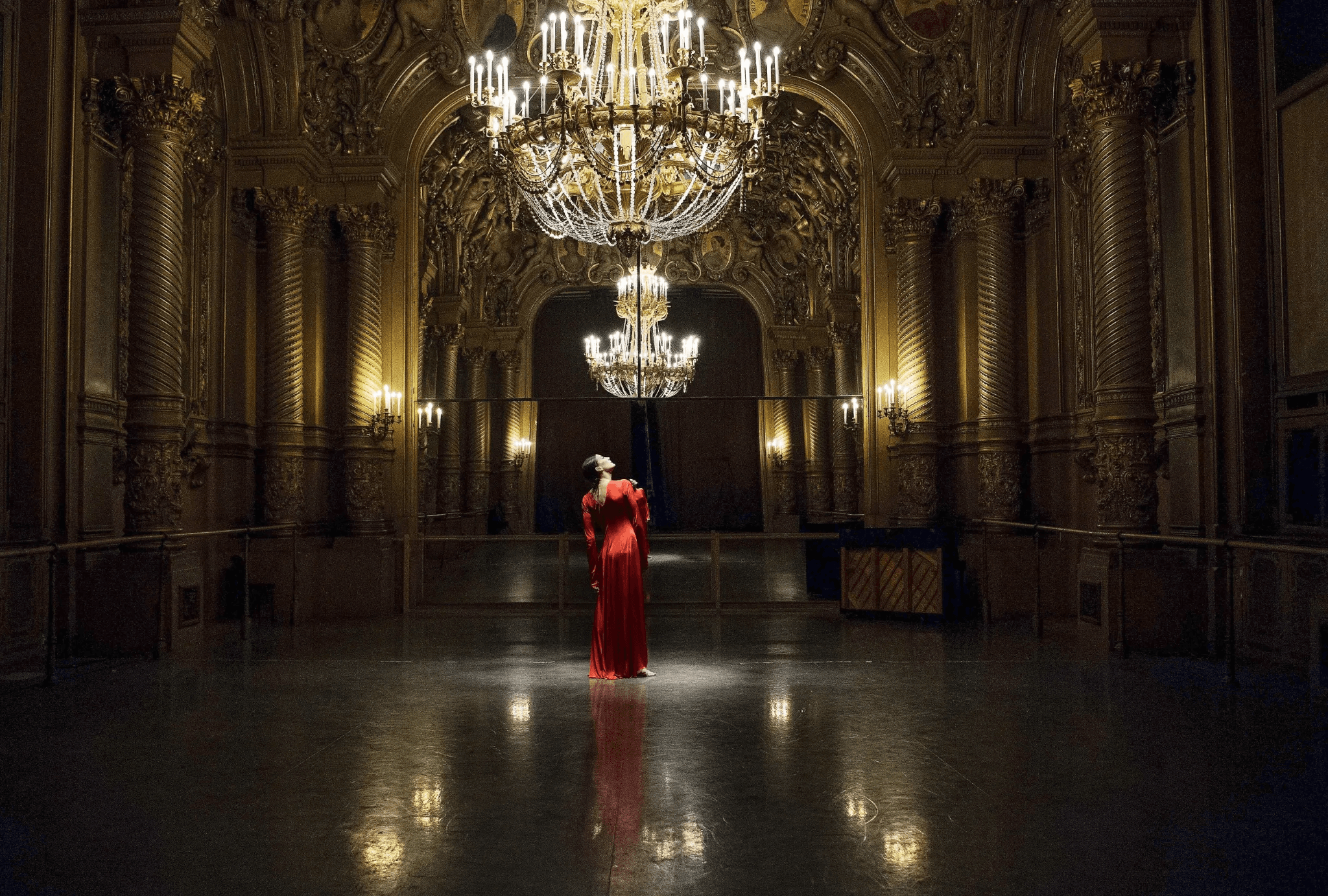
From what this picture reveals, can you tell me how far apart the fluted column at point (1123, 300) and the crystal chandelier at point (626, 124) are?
2.81 meters

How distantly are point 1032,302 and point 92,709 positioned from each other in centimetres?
998

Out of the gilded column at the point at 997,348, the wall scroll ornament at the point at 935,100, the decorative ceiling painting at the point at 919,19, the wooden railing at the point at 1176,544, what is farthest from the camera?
the decorative ceiling painting at the point at 919,19

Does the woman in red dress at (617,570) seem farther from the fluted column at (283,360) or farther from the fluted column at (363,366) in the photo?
the fluted column at (363,366)

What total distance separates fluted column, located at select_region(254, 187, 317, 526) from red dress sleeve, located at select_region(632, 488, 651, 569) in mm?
5278

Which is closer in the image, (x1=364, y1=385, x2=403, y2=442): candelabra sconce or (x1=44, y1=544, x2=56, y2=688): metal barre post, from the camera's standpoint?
(x1=44, y1=544, x2=56, y2=688): metal barre post

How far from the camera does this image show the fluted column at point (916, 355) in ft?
41.7

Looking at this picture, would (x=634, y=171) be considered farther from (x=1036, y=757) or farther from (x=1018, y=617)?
(x=1018, y=617)

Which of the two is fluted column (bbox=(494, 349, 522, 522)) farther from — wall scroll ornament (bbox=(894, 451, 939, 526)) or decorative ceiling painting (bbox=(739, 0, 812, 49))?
decorative ceiling painting (bbox=(739, 0, 812, 49))

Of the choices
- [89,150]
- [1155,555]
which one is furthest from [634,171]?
[1155,555]

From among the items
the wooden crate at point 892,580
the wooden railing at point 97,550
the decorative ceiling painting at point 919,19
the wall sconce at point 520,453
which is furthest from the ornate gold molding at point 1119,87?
the wall sconce at point 520,453

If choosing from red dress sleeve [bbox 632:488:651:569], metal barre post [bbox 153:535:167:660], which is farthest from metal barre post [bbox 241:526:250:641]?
red dress sleeve [bbox 632:488:651:569]

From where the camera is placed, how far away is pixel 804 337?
22.0m

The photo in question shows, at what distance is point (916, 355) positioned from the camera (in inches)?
509

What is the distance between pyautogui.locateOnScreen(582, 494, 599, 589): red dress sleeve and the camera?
816cm
